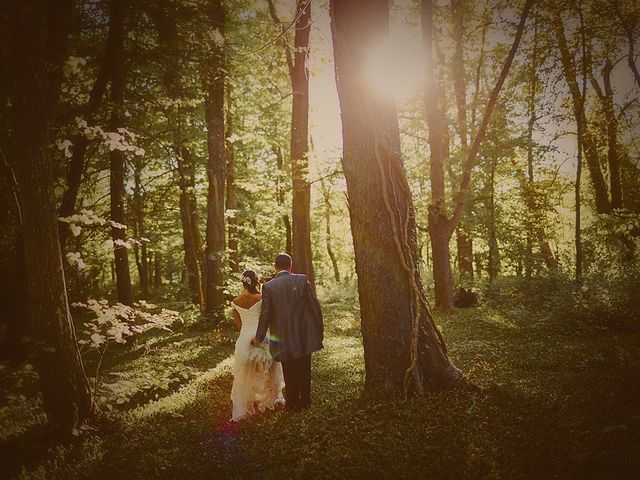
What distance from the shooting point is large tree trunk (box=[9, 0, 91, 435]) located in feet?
17.4

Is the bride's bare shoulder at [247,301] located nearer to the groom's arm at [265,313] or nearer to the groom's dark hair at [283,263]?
the groom's arm at [265,313]

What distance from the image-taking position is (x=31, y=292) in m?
5.39

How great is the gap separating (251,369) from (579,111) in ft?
52.3

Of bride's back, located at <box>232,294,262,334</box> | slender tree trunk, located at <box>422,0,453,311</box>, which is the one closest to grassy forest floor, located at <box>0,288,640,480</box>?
bride's back, located at <box>232,294,262,334</box>

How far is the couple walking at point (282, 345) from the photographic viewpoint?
621cm

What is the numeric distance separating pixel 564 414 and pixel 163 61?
35.7ft

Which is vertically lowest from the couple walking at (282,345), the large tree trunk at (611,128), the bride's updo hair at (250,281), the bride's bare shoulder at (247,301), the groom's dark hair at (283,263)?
the couple walking at (282,345)

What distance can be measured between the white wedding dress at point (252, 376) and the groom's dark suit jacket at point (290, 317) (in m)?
0.69

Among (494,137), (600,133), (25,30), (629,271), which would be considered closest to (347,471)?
(25,30)

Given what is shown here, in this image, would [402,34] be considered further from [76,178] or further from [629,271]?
[76,178]

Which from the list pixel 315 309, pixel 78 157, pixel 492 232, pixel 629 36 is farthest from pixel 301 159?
pixel 629 36

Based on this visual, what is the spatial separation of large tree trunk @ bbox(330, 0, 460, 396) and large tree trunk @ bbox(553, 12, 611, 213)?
1360cm

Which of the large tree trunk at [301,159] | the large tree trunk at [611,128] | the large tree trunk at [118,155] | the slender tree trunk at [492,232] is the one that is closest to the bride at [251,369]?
the large tree trunk at [118,155]

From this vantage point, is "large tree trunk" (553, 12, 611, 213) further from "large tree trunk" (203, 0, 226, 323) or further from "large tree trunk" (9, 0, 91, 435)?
"large tree trunk" (9, 0, 91, 435)
